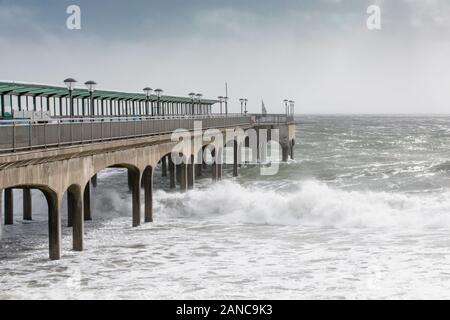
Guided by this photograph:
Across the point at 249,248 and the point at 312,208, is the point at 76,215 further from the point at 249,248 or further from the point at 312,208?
the point at 312,208

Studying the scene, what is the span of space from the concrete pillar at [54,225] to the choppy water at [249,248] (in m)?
0.44

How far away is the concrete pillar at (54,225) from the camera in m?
22.2

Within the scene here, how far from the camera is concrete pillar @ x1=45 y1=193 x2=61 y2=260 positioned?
22156 mm

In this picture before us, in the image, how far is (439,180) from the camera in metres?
51.3

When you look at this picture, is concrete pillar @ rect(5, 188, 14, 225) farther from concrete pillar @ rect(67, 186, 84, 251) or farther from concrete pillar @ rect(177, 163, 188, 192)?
concrete pillar @ rect(177, 163, 188, 192)

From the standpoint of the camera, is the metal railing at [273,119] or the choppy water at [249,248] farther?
the metal railing at [273,119]

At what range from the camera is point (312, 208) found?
1368 inches

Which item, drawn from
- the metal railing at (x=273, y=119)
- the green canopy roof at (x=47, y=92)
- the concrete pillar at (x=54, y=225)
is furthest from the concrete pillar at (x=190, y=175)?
the metal railing at (x=273, y=119)

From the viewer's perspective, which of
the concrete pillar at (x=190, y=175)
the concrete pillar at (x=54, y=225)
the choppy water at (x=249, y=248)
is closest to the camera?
the choppy water at (x=249, y=248)

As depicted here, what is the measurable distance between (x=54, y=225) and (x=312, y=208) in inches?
641

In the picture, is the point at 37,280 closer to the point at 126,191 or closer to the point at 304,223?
the point at 304,223

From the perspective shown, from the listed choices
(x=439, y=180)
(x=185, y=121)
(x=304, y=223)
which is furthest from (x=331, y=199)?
(x=439, y=180)

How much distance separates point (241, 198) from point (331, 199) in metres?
5.07

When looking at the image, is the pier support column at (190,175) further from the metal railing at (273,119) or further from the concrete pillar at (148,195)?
the metal railing at (273,119)
